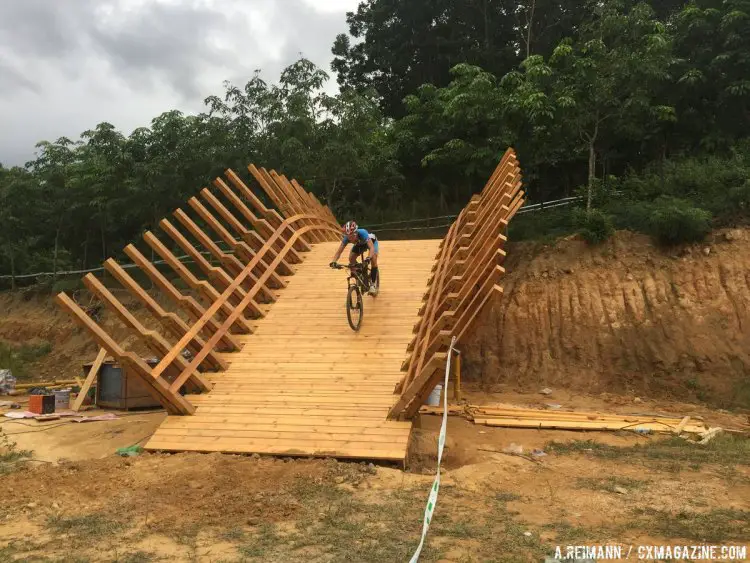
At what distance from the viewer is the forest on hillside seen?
12969 millimetres

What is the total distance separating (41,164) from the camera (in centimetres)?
1984

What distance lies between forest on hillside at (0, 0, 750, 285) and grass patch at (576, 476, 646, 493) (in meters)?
8.10

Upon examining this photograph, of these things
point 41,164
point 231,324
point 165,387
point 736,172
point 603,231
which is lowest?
point 165,387

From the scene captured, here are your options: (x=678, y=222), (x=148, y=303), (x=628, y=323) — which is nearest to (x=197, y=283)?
(x=148, y=303)

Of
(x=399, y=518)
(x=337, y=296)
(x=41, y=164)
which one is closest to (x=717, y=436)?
(x=399, y=518)

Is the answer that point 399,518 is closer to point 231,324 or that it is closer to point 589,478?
point 589,478

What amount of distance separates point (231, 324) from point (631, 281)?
7.95 metres

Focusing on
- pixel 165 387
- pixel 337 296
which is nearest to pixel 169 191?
pixel 337 296

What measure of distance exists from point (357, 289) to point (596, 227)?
21.7 feet

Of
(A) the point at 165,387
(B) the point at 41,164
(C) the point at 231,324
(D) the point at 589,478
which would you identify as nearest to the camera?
(D) the point at 589,478

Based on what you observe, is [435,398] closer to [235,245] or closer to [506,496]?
[235,245]

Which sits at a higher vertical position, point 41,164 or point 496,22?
point 496,22

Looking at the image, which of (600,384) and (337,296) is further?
(600,384)

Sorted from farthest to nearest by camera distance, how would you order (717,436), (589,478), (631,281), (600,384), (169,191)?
(169,191) < (631,281) < (600,384) < (717,436) < (589,478)
